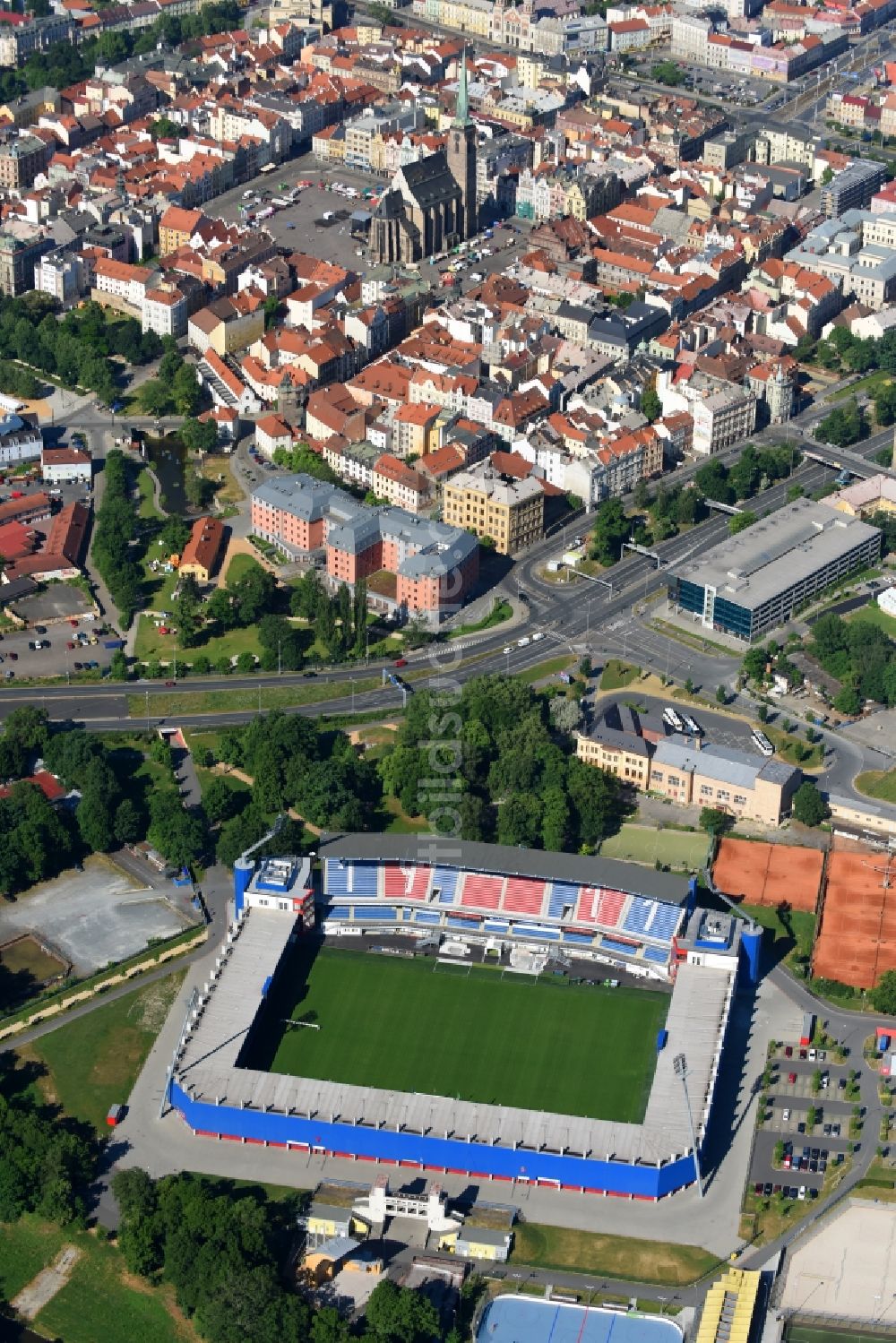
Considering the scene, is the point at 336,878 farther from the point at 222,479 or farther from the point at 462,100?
the point at 462,100

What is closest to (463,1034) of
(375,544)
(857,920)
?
(857,920)

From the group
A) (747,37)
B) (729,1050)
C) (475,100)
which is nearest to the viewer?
(729,1050)

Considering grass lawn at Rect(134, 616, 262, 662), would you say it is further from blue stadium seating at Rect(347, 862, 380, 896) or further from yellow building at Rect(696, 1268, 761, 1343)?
yellow building at Rect(696, 1268, 761, 1343)

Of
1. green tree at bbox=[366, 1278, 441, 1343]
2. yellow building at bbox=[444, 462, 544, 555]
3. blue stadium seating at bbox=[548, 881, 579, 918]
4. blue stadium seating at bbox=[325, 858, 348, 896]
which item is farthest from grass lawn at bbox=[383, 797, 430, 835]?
green tree at bbox=[366, 1278, 441, 1343]

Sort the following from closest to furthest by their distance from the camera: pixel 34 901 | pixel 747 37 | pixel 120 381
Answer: pixel 34 901 < pixel 120 381 < pixel 747 37

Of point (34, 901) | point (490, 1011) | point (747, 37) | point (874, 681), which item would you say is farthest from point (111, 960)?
point (747, 37)

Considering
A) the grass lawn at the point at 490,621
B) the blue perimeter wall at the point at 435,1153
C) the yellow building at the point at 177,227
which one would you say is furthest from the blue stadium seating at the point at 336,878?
the yellow building at the point at 177,227

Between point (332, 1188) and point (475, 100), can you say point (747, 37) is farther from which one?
point (332, 1188)
